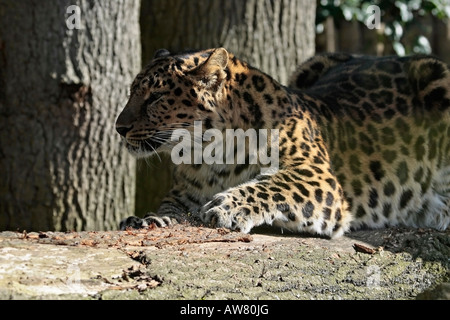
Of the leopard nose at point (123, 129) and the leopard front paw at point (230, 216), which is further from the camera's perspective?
the leopard nose at point (123, 129)

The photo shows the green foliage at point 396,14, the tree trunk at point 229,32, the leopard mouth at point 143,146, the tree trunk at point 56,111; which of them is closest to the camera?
the leopard mouth at point 143,146

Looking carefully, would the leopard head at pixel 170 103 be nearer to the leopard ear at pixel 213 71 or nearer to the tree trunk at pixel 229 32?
the leopard ear at pixel 213 71

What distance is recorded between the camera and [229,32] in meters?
10.3

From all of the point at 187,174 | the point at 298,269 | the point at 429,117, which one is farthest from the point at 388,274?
the point at 429,117

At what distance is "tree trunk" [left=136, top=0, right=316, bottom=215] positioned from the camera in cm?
1032

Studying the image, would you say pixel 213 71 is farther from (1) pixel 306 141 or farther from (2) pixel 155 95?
(1) pixel 306 141

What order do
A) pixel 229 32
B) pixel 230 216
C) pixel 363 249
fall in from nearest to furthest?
pixel 363 249 < pixel 230 216 < pixel 229 32

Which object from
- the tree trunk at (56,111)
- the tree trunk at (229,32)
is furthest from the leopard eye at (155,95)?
the tree trunk at (229,32)

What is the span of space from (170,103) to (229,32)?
3.43m

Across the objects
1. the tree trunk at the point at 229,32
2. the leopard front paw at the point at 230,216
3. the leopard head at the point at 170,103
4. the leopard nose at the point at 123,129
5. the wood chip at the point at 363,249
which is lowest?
the wood chip at the point at 363,249

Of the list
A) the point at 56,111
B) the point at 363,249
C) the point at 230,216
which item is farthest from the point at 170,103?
the point at 56,111

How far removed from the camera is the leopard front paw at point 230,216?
6.51 meters

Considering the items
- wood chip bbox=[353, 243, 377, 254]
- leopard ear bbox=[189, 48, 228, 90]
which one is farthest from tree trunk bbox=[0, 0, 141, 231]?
wood chip bbox=[353, 243, 377, 254]

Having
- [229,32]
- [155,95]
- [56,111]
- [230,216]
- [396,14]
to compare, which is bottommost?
[230,216]
